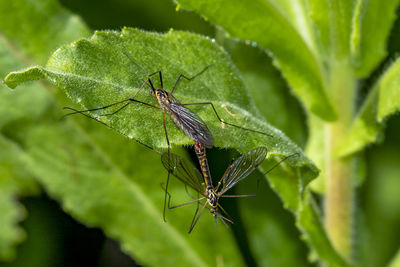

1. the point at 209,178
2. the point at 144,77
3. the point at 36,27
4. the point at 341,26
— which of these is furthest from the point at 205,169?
the point at 36,27

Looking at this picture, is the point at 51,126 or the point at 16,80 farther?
the point at 51,126

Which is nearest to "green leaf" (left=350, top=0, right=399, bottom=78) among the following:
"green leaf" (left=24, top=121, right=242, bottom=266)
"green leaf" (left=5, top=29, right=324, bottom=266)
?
"green leaf" (left=5, top=29, right=324, bottom=266)

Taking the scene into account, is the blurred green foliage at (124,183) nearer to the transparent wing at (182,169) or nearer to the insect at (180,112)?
the transparent wing at (182,169)

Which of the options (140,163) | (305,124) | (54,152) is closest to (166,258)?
(140,163)

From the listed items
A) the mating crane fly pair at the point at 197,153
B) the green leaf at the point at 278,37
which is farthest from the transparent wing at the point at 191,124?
the green leaf at the point at 278,37

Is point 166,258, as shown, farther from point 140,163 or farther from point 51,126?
point 51,126

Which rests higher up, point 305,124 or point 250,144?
point 305,124

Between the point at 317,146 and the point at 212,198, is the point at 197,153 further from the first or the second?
the point at 317,146
